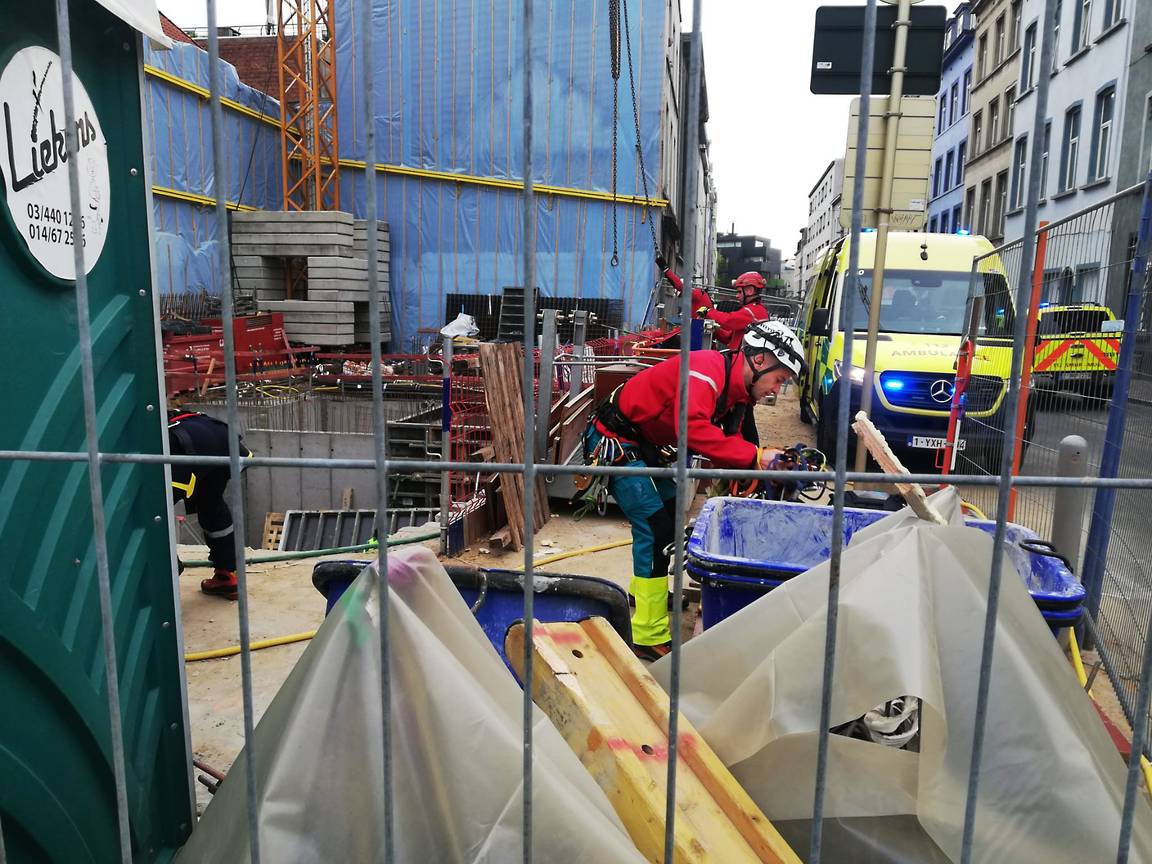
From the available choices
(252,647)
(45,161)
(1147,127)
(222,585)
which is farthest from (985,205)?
(45,161)

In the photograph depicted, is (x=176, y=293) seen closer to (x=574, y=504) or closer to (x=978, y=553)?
(x=574, y=504)

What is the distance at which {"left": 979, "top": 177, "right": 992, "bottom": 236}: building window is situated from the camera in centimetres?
2634

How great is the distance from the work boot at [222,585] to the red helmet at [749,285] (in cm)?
745

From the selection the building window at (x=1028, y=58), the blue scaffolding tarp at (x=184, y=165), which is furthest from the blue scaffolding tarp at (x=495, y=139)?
the building window at (x=1028, y=58)

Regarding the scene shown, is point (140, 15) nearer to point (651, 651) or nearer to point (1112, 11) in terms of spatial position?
point (651, 651)

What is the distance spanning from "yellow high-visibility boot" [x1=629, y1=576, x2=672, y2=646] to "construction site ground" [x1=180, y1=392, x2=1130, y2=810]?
1.47ft

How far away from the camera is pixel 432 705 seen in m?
1.57

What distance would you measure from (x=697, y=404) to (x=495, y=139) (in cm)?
1802

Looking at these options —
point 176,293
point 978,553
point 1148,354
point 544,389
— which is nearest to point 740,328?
Result: point 544,389

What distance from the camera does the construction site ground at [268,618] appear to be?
3.63 m

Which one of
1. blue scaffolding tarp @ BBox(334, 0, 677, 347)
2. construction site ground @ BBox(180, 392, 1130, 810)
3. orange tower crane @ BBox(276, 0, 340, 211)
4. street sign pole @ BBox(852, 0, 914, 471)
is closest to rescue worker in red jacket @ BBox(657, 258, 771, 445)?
construction site ground @ BBox(180, 392, 1130, 810)

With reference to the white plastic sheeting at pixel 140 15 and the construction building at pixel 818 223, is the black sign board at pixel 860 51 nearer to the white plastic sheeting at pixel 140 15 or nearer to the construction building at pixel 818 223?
the white plastic sheeting at pixel 140 15

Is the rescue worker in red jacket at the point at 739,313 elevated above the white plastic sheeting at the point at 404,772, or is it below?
above

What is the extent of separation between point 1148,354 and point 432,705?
3475 millimetres
